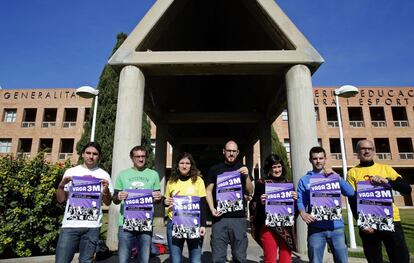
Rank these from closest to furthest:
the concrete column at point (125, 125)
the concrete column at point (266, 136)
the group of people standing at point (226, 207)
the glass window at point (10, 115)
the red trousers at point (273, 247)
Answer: the group of people standing at point (226, 207) < the red trousers at point (273, 247) < the concrete column at point (125, 125) < the concrete column at point (266, 136) < the glass window at point (10, 115)

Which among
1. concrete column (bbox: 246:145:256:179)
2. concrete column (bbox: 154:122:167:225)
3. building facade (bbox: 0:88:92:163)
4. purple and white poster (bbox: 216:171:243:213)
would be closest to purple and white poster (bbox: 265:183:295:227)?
purple and white poster (bbox: 216:171:243:213)

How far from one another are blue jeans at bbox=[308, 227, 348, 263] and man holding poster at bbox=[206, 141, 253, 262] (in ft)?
3.05

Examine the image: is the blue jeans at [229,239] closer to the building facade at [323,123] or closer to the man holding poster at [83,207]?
the man holding poster at [83,207]

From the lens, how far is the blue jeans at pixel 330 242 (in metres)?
3.91

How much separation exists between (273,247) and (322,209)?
88 centimetres

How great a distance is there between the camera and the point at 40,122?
3609 cm

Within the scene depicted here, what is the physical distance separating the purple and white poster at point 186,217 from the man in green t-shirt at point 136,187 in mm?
361

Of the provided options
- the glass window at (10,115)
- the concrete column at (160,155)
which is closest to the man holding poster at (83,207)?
the concrete column at (160,155)

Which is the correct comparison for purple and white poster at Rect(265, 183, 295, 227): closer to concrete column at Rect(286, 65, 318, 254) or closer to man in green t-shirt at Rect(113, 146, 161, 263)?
man in green t-shirt at Rect(113, 146, 161, 263)

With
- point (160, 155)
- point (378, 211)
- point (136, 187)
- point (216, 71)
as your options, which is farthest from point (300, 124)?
point (160, 155)

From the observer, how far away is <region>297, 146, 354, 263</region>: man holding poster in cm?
396

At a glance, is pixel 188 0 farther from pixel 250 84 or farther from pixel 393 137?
pixel 393 137

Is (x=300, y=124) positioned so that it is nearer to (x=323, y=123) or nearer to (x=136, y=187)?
(x=136, y=187)

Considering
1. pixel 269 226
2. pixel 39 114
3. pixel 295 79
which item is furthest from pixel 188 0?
pixel 39 114
